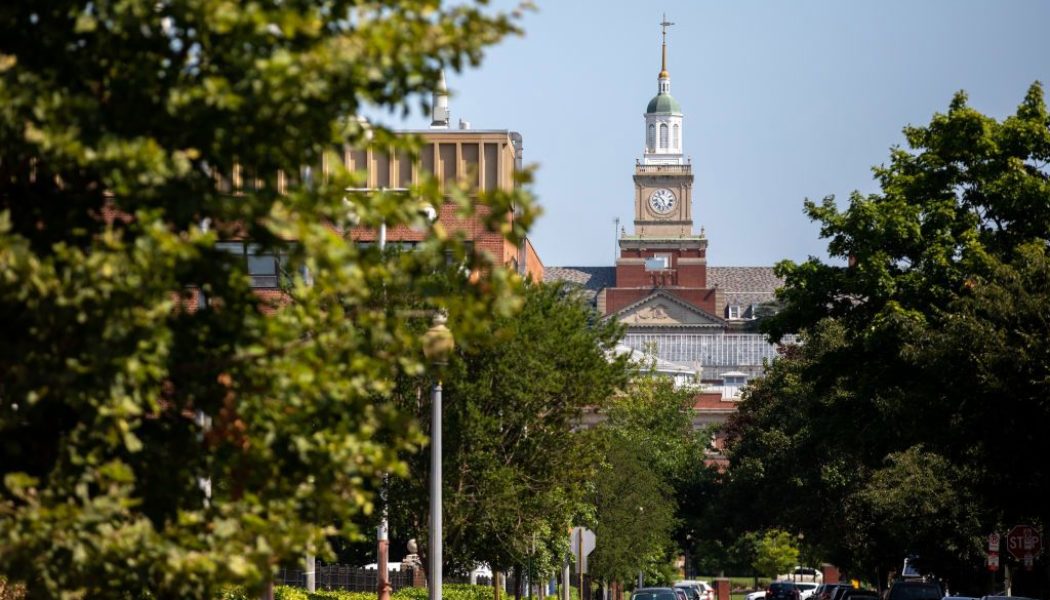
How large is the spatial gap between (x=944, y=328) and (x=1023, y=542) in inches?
327

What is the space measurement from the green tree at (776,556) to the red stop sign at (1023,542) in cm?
9492

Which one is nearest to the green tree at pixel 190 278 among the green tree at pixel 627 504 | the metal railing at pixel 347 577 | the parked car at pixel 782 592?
the green tree at pixel 627 504

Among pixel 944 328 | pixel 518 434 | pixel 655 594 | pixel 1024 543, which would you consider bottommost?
pixel 655 594

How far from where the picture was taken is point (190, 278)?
8.55m

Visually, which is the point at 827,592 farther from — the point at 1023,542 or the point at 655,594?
the point at 1023,542

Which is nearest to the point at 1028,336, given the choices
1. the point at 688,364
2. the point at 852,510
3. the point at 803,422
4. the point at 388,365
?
the point at 388,365

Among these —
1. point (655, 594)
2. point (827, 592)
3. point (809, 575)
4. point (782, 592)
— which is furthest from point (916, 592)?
point (809, 575)

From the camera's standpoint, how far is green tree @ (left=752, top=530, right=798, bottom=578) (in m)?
134

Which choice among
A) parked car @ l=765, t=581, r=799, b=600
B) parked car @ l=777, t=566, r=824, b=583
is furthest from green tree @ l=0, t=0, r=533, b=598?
parked car @ l=777, t=566, r=824, b=583

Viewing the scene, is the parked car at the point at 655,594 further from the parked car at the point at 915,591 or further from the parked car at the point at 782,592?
the parked car at the point at 782,592

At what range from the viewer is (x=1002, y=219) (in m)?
40.0

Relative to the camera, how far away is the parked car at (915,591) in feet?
142

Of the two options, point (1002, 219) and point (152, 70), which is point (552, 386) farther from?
point (152, 70)

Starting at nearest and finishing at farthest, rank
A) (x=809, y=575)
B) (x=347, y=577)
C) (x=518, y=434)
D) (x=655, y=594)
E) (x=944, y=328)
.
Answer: (x=944, y=328) → (x=518, y=434) → (x=655, y=594) → (x=347, y=577) → (x=809, y=575)
